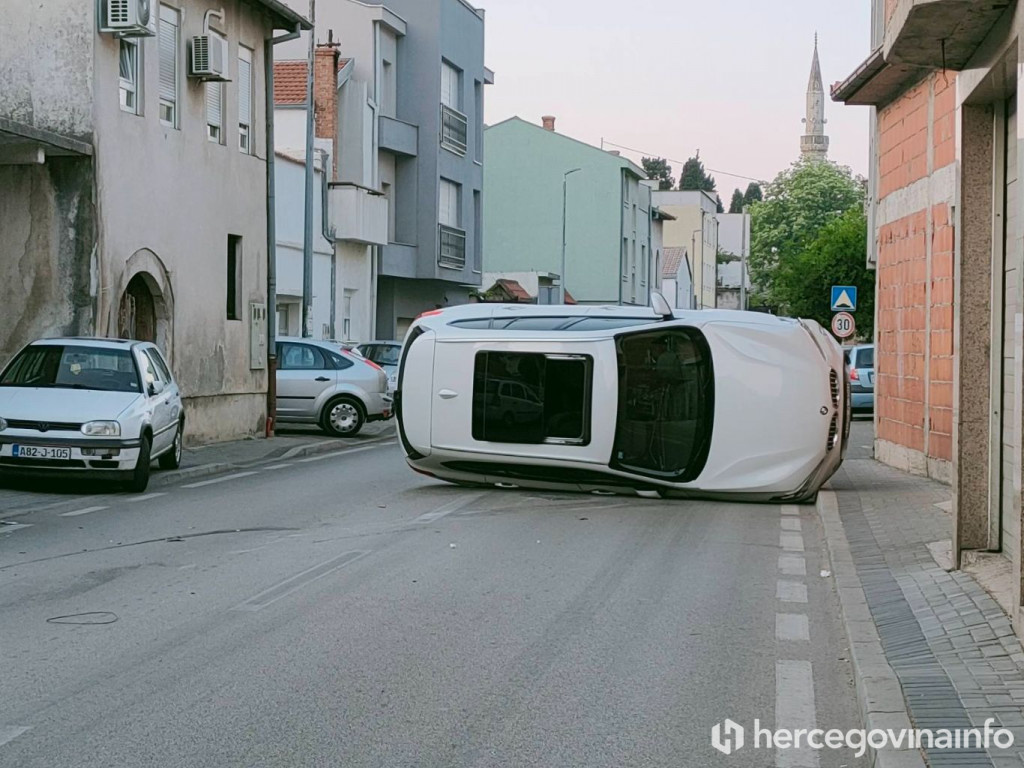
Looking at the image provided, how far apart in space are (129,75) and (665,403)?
996 centimetres

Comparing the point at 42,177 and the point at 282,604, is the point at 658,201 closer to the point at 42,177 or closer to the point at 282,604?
the point at 42,177

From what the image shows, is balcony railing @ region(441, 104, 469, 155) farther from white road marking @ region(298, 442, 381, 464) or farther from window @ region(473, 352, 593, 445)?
window @ region(473, 352, 593, 445)

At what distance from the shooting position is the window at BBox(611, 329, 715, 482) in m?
15.2

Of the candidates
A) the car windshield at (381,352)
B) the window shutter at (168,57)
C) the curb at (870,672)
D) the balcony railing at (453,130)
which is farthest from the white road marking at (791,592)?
the balcony railing at (453,130)

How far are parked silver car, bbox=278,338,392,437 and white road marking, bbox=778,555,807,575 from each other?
15280 millimetres

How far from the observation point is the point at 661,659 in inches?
294

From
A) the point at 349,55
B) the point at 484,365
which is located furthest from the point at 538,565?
the point at 349,55

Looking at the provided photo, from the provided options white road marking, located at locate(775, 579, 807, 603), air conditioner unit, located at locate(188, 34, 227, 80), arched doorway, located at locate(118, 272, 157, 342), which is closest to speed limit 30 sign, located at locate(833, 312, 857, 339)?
air conditioner unit, located at locate(188, 34, 227, 80)

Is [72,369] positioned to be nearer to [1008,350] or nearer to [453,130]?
[1008,350]

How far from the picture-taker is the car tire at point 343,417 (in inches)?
1025

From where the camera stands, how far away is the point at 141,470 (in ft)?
50.8

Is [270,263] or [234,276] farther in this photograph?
[270,263]

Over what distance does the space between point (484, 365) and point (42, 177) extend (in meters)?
7.07

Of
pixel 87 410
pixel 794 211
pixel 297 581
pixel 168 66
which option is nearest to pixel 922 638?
pixel 297 581
